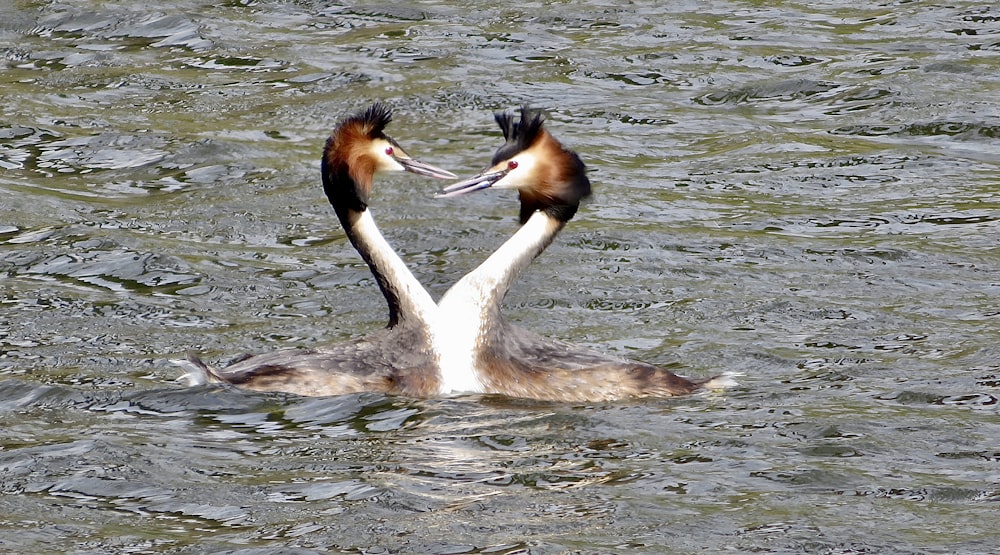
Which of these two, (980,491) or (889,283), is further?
(889,283)

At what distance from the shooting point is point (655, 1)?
16609 millimetres

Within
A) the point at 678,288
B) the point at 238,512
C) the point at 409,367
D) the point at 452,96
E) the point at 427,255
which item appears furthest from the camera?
the point at 452,96

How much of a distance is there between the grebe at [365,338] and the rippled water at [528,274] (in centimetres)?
12

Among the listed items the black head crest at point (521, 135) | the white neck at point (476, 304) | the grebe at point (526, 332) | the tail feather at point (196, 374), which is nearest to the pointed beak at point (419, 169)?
the grebe at point (526, 332)

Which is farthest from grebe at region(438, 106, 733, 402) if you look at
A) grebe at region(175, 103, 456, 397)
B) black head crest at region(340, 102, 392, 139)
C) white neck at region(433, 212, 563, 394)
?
black head crest at region(340, 102, 392, 139)

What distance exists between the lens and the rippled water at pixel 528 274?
6.90 metres

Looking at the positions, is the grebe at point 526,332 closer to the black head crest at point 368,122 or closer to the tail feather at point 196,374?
the black head crest at point 368,122

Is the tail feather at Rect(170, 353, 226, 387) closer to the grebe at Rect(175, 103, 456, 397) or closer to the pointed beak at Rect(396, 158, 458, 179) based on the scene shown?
the grebe at Rect(175, 103, 456, 397)

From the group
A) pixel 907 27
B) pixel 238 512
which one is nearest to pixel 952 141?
pixel 907 27

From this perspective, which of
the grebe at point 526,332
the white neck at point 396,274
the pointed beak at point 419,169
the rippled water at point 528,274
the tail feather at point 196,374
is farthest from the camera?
the pointed beak at point 419,169

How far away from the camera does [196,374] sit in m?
8.29

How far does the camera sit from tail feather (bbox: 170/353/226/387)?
26.9 ft

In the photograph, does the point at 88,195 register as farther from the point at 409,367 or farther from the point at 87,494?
the point at 87,494

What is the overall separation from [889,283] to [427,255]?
2808 millimetres
